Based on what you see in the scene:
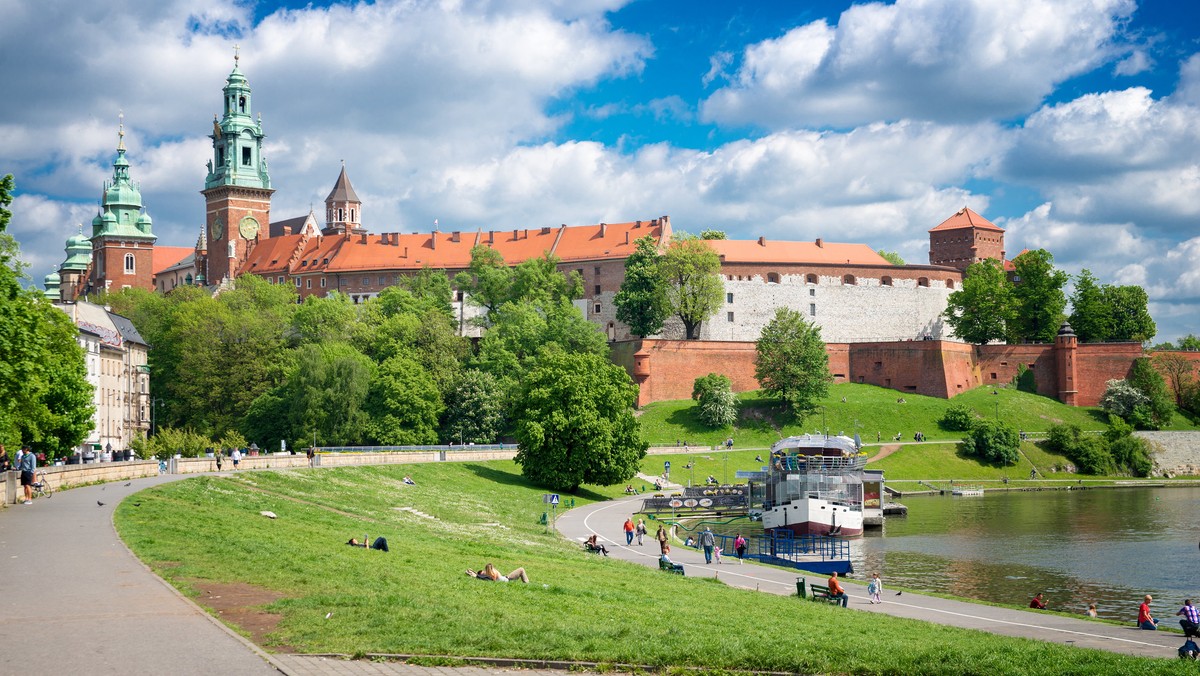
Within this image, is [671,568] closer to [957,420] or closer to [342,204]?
[957,420]

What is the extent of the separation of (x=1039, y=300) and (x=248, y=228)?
7772cm

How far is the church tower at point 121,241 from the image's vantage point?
129000 millimetres

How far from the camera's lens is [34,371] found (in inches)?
1210

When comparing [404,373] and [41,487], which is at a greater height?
[404,373]

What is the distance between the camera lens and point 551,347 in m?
85.0

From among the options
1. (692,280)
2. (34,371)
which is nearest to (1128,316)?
(692,280)

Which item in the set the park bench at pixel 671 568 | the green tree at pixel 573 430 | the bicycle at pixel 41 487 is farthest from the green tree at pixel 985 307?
the bicycle at pixel 41 487

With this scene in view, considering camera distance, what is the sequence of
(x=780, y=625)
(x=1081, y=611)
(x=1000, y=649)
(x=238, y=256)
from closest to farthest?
(x=1000, y=649) → (x=780, y=625) → (x=1081, y=611) → (x=238, y=256)

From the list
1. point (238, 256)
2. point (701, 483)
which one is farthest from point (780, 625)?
point (238, 256)

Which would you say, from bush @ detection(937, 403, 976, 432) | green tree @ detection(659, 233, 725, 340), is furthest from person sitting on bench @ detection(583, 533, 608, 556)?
green tree @ detection(659, 233, 725, 340)

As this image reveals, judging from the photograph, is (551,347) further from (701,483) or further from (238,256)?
(238,256)

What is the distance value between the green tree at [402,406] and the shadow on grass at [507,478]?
38.4 feet

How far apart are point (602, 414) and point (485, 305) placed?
44.3m

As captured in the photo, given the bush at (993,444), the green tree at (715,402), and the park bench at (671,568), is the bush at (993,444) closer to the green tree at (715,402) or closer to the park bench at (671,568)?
the green tree at (715,402)
